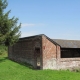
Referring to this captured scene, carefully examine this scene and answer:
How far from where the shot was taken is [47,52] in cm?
2353

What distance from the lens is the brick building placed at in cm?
2334

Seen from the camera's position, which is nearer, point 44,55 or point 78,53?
point 44,55

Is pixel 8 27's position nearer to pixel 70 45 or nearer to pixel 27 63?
pixel 27 63

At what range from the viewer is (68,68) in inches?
985

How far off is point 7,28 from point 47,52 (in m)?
7.61

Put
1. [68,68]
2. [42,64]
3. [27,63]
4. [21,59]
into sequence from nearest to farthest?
[42,64] < [68,68] < [27,63] < [21,59]

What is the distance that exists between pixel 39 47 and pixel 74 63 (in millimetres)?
5602

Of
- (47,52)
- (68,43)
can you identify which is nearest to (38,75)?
(47,52)

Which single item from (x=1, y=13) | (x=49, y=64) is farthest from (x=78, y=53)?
(x=1, y=13)

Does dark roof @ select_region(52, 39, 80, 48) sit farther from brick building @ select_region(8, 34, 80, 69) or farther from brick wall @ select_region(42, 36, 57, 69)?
brick wall @ select_region(42, 36, 57, 69)

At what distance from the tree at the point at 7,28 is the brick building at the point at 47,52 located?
1.75 m

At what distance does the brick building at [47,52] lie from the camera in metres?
23.3

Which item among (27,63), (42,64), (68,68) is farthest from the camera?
(27,63)

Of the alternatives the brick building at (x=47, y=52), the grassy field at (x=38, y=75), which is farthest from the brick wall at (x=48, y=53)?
the grassy field at (x=38, y=75)
